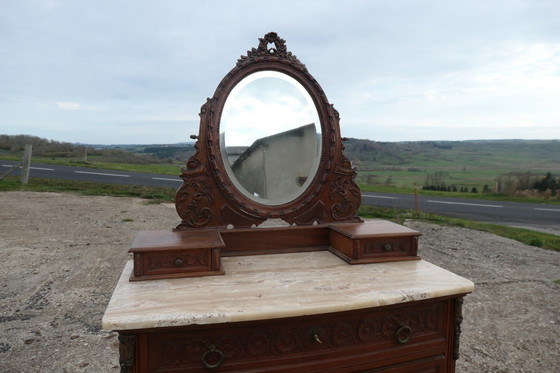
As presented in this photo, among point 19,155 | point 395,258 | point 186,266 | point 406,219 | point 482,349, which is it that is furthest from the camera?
point 19,155

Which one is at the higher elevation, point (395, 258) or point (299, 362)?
point (395, 258)

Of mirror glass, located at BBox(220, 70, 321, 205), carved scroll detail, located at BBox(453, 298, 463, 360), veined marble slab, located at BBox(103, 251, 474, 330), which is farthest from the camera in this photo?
mirror glass, located at BBox(220, 70, 321, 205)

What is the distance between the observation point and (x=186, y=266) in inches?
102

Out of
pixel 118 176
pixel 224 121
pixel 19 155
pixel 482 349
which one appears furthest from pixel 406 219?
pixel 19 155

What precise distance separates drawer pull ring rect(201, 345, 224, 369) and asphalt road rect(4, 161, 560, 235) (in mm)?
A: 11813

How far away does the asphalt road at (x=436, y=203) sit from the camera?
12680 mm

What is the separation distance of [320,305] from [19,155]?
A: 29.7 meters

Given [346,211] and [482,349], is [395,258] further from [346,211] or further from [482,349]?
[482,349]

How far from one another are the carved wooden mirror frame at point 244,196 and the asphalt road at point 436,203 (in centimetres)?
1053

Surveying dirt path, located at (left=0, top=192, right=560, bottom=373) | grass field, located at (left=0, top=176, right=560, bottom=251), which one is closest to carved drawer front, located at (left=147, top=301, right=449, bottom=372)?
dirt path, located at (left=0, top=192, right=560, bottom=373)

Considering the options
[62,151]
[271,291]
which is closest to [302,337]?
[271,291]

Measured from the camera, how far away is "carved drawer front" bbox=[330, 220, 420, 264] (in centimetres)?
290

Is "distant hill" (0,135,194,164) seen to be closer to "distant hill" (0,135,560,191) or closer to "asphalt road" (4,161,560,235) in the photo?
"distant hill" (0,135,560,191)

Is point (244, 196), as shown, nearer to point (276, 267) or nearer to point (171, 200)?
point (276, 267)
